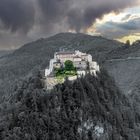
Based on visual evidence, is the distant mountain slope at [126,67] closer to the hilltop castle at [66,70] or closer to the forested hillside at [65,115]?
the hilltop castle at [66,70]

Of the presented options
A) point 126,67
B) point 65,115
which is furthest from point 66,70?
point 126,67

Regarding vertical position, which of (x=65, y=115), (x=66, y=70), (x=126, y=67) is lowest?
(x=65, y=115)

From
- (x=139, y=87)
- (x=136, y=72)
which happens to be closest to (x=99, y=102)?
(x=139, y=87)

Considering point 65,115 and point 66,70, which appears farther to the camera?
point 66,70

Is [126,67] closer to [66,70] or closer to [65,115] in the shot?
[66,70]

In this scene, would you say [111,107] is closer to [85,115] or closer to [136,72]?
[85,115]

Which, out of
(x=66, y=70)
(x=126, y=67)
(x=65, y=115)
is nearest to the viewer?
(x=65, y=115)
